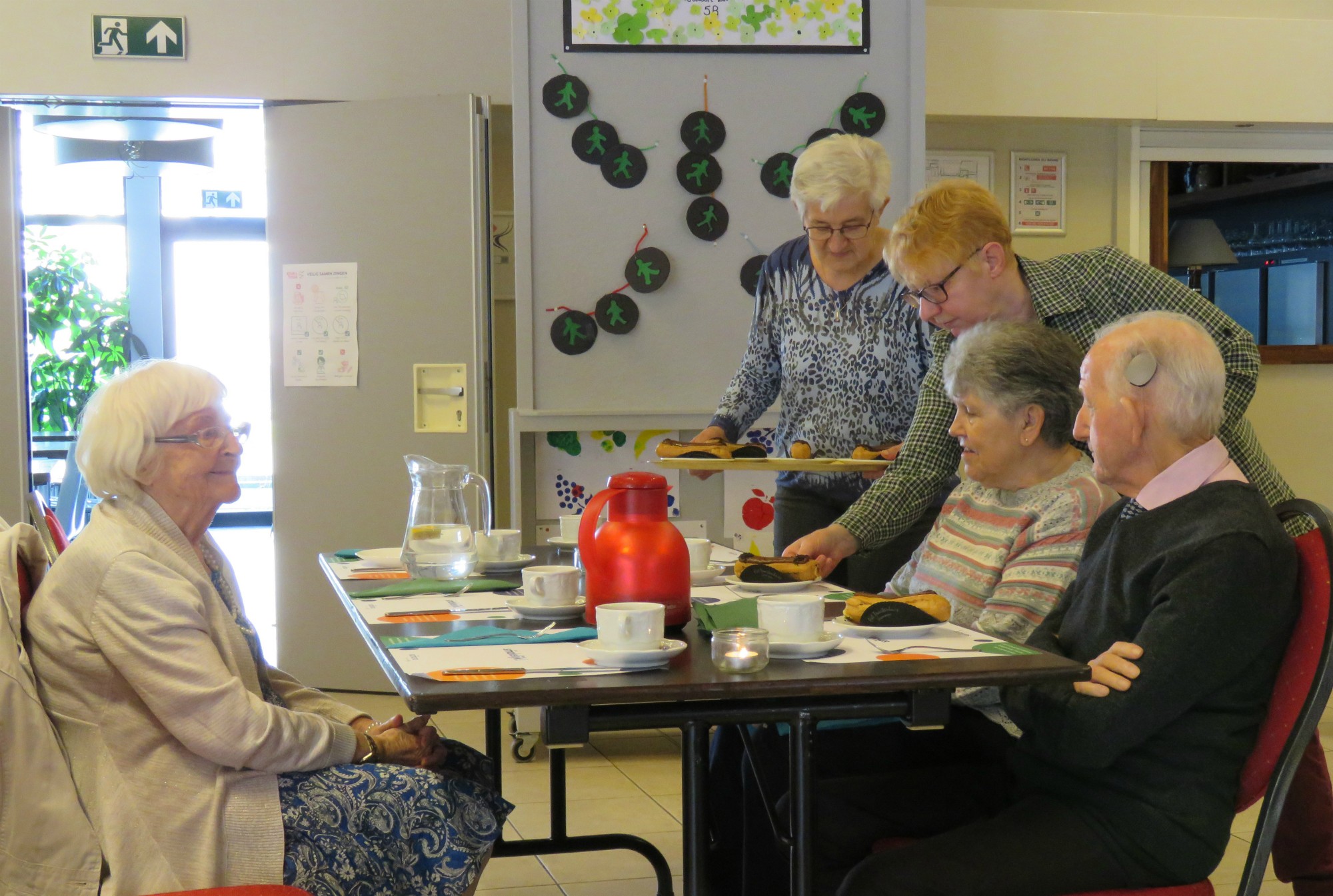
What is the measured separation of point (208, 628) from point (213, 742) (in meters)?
0.15

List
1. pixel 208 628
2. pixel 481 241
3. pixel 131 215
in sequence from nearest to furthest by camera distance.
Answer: pixel 208 628 < pixel 481 241 < pixel 131 215

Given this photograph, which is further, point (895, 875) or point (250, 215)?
point (250, 215)

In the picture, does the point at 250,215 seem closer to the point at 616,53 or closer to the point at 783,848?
the point at 616,53

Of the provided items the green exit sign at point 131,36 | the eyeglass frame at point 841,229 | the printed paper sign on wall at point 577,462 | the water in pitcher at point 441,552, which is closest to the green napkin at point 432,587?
the water in pitcher at point 441,552

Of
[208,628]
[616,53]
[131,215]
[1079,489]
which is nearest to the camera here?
[208,628]

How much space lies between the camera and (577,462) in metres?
4.15

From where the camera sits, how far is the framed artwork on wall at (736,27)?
407 cm

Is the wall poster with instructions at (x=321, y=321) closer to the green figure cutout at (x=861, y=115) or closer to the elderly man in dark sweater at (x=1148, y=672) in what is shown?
the green figure cutout at (x=861, y=115)

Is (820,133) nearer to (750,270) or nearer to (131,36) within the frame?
(750,270)

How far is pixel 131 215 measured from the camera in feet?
25.8

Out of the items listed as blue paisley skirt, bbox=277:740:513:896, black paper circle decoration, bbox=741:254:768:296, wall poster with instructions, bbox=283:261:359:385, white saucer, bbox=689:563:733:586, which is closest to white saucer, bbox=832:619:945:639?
white saucer, bbox=689:563:733:586

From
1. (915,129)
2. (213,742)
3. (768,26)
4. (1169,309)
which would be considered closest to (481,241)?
(768,26)

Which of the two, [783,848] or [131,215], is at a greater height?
[131,215]

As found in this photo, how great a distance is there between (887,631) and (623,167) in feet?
9.02
